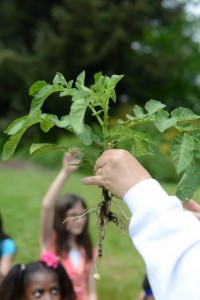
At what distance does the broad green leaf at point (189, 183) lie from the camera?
185cm

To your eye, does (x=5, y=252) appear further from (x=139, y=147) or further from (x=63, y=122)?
(x=63, y=122)

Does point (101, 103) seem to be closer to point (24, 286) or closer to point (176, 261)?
point (176, 261)

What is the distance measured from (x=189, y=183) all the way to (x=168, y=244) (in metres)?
0.36

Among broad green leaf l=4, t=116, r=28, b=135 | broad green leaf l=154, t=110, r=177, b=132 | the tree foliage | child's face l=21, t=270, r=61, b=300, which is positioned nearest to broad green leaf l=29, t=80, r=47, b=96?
broad green leaf l=4, t=116, r=28, b=135

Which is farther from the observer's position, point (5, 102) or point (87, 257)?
point (5, 102)

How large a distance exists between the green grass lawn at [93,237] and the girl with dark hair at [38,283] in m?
1.95

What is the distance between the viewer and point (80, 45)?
64.3 ft

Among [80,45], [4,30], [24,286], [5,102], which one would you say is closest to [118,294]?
[24,286]

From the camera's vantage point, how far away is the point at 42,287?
140 inches

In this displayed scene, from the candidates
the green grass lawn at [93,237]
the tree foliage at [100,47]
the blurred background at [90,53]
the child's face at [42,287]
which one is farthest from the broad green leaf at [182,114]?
the tree foliage at [100,47]

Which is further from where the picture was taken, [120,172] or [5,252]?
[5,252]

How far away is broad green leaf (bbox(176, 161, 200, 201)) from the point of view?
1.85m

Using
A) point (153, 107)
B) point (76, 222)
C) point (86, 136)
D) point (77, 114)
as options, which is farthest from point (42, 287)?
point (77, 114)

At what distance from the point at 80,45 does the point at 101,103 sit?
1796 centimetres
